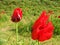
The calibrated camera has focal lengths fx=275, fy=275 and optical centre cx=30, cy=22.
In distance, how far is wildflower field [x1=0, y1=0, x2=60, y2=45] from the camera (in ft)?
18.0

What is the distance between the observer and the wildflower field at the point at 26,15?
18.0 feet

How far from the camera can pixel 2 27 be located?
243 inches

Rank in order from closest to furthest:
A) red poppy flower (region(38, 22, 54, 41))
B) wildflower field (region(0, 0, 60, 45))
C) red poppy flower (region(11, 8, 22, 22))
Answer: red poppy flower (region(38, 22, 54, 41)) < red poppy flower (region(11, 8, 22, 22)) < wildflower field (region(0, 0, 60, 45))

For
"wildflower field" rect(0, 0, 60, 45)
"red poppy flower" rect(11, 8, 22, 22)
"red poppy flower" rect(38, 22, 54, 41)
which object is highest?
"red poppy flower" rect(38, 22, 54, 41)

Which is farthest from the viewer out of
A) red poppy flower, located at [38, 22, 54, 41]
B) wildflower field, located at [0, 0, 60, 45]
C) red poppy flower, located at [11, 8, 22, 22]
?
wildflower field, located at [0, 0, 60, 45]

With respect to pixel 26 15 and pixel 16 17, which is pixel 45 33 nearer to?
pixel 16 17

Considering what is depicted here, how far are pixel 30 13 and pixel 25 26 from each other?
8.35 feet

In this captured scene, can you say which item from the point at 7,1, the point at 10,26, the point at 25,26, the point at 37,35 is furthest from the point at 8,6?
the point at 37,35

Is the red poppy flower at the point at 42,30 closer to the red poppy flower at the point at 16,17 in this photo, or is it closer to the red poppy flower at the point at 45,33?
the red poppy flower at the point at 45,33

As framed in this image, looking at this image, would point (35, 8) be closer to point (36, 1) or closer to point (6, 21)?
point (36, 1)

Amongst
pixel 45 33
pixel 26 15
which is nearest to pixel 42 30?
pixel 45 33

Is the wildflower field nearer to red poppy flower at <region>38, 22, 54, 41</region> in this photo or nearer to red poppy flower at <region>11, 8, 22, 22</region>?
red poppy flower at <region>11, 8, 22, 22</region>

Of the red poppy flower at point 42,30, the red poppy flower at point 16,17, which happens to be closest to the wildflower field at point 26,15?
the red poppy flower at point 16,17

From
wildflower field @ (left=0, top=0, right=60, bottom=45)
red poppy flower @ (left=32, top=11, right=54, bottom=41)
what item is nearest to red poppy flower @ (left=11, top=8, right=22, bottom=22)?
red poppy flower @ (left=32, top=11, right=54, bottom=41)
